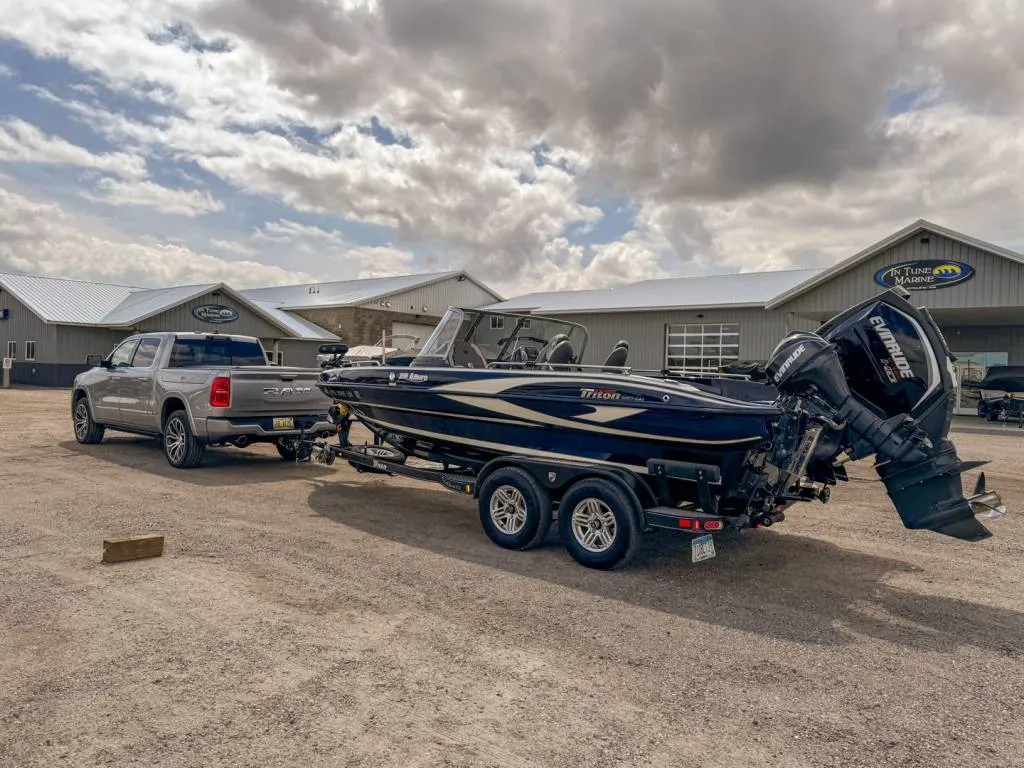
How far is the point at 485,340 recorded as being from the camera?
308 inches

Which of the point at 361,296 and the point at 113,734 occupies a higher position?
the point at 361,296

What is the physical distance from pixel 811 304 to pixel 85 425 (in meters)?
19.8

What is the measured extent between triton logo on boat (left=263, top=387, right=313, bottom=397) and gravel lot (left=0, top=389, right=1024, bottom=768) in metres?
2.67

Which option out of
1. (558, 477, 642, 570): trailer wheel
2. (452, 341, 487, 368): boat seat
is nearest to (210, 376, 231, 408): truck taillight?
(452, 341, 487, 368): boat seat

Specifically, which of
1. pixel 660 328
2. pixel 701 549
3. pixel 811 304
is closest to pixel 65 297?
pixel 660 328

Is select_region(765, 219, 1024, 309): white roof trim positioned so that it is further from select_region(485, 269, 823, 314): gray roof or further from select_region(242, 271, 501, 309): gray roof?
select_region(242, 271, 501, 309): gray roof

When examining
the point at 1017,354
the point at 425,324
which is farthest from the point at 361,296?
the point at 1017,354

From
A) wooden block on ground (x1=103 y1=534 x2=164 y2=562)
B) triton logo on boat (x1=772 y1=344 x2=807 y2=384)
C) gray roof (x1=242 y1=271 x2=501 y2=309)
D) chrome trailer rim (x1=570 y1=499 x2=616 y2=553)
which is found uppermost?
gray roof (x1=242 y1=271 x2=501 y2=309)

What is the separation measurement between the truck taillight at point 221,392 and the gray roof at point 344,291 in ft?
101

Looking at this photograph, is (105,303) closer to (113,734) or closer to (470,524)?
(470,524)

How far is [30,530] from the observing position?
6.51 m

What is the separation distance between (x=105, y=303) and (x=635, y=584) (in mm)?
35954

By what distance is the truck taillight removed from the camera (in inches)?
370

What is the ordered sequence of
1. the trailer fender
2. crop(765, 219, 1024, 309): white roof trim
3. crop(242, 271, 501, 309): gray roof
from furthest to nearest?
crop(242, 271, 501, 309): gray roof
crop(765, 219, 1024, 309): white roof trim
the trailer fender
